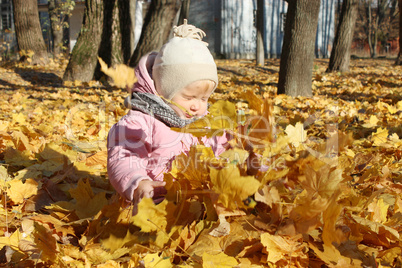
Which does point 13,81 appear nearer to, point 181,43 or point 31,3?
point 31,3

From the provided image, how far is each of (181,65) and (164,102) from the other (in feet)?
0.66

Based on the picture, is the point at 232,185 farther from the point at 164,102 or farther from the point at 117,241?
the point at 164,102

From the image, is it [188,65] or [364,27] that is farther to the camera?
[364,27]

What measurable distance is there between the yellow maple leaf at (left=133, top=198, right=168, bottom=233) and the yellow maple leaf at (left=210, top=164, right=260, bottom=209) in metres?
0.22

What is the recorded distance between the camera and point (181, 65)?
5.55ft

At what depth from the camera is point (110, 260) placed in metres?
1.27

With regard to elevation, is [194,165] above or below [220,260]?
above

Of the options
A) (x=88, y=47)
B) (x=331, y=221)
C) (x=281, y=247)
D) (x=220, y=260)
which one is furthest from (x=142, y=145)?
(x=88, y=47)

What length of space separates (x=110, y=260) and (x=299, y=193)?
2.41 ft

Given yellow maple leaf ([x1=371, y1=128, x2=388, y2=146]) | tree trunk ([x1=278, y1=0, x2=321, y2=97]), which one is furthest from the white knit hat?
tree trunk ([x1=278, y1=0, x2=321, y2=97])

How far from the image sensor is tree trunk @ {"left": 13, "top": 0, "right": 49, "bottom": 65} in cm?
1081

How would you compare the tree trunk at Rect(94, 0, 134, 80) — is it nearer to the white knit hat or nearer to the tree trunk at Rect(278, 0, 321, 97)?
the tree trunk at Rect(278, 0, 321, 97)

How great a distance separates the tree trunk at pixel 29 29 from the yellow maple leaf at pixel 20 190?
10284 mm

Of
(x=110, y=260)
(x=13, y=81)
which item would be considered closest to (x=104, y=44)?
(x=13, y=81)
